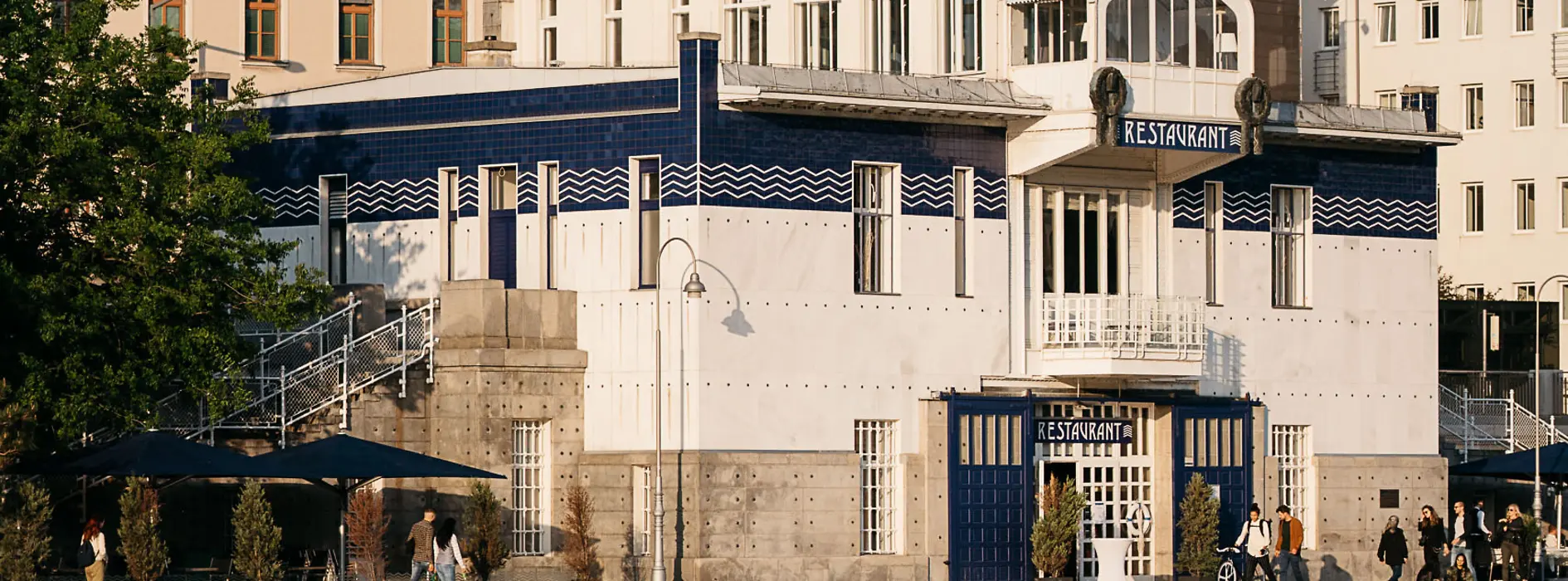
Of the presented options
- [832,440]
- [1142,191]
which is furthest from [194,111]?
[1142,191]

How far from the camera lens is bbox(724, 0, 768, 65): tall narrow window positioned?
5828 cm

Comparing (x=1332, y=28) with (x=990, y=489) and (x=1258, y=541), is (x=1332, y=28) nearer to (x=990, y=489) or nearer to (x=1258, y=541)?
(x=990, y=489)

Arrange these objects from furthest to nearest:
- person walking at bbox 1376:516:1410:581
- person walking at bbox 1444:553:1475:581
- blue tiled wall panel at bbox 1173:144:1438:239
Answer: blue tiled wall panel at bbox 1173:144:1438:239 < person walking at bbox 1376:516:1410:581 < person walking at bbox 1444:553:1475:581

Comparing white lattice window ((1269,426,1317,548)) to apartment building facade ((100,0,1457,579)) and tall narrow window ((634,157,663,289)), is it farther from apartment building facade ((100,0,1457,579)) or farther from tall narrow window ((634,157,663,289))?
tall narrow window ((634,157,663,289))

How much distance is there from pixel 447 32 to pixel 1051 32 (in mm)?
28259

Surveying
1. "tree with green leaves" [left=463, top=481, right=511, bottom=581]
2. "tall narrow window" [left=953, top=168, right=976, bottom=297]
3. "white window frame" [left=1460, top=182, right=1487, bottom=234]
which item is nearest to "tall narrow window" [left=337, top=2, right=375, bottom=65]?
"tall narrow window" [left=953, top=168, right=976, bottom=297]

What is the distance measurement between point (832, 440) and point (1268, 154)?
1056 centimetres

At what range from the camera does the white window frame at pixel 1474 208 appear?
285 ft

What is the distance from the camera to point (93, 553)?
1672 inches

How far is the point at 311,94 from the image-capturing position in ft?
172

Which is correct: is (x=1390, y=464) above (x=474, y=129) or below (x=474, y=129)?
below

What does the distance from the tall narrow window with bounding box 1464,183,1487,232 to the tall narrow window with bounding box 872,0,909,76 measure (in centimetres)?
3654

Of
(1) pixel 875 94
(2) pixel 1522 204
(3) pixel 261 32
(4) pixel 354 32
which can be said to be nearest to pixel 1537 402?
(1) pixel 875 94

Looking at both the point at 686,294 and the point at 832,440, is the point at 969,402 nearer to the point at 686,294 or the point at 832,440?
the point at 832,440
